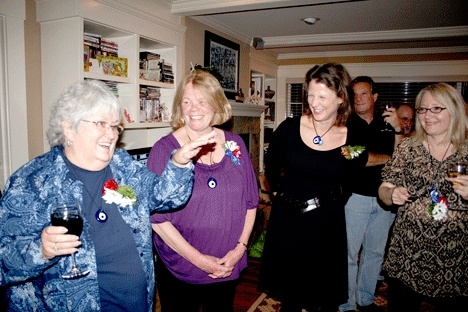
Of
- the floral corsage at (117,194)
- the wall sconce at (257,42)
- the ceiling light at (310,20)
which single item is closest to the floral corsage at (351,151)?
the floral corsage at (117,194)

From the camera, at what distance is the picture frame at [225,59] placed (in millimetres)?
4594

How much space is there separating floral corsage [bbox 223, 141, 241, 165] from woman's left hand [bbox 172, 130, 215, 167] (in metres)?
0.41

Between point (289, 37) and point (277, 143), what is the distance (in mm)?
Result: 4007

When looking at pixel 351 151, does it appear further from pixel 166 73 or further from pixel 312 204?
pixel 166 73

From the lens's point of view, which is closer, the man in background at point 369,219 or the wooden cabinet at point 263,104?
the man in background at point 369,219

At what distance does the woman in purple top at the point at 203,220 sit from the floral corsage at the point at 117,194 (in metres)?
0.27

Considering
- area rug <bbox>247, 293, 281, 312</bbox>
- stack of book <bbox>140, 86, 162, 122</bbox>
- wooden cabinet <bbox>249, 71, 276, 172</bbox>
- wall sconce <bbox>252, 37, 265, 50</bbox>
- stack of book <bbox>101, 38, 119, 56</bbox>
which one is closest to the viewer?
area rug <bbox>247, 293, 281, 312</bbox>

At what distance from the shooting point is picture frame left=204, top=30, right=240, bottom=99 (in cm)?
459

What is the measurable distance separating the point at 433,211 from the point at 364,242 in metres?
1.16

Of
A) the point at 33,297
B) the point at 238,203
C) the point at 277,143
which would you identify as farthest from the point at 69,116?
the point at 277,143

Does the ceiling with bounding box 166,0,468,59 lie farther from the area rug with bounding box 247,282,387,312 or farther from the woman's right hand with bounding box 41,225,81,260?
the woman's right hand with bounding box 41,225,81,260

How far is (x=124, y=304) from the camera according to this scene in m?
1.28

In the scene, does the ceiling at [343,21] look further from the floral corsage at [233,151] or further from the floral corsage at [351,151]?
the floral corsage at [233,151]

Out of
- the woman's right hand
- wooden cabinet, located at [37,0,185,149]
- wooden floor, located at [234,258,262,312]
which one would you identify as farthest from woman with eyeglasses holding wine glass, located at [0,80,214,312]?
wooden cabinet, located at [37,0,185,149]
